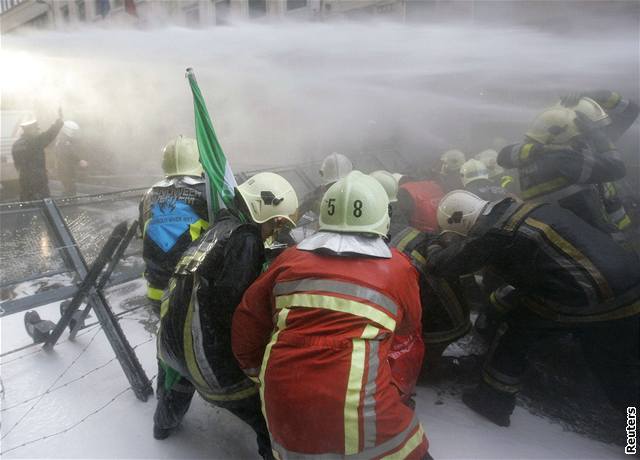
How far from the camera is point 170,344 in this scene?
199 centimetres

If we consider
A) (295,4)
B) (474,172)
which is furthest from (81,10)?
(474,172)

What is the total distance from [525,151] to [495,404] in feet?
6.42

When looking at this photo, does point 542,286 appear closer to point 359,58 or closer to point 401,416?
point 401,416

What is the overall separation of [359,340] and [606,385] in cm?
189

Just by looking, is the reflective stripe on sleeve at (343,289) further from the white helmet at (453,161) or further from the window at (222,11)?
the window at (222,11)

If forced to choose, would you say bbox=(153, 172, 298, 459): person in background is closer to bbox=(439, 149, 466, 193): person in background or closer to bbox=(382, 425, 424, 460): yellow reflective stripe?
bbox=(382, 425, 424, 460): yellow reflective stripe

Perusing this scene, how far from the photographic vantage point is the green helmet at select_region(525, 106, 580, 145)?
3.29 meters

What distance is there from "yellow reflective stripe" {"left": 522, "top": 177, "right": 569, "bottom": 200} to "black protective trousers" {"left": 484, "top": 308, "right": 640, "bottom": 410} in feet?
3.68

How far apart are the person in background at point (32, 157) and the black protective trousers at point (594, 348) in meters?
6.69

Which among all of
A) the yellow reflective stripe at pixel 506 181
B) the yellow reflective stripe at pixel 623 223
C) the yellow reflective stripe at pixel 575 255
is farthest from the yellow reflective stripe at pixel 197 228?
the yellow reflective stripe at pixel 506 181

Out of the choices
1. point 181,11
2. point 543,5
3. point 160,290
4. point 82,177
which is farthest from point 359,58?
point 181,11

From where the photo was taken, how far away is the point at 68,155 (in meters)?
8.43

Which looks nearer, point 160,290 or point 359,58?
point 160,290

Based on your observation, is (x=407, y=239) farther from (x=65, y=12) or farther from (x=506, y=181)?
(x=65, y=12)
